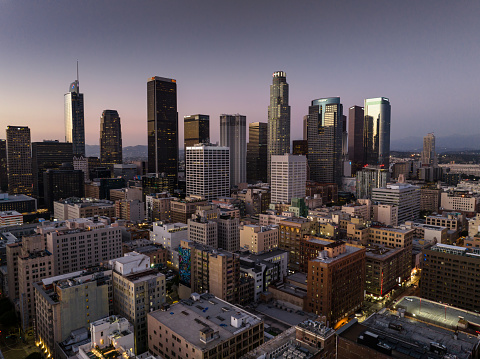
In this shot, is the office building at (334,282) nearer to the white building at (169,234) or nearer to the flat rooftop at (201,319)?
the flat rooftop at (201,319)

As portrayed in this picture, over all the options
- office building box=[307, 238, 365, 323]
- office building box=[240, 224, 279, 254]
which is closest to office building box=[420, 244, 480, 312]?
office building box=[307, 238, 365, 323]

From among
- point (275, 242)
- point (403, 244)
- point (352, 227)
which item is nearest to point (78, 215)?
point (275, 242)

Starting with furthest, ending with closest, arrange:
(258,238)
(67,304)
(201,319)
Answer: (258,238) → (67,304) → (201,319)

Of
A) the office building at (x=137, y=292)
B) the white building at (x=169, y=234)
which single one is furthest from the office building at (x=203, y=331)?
the white building at (x=169, y=234)

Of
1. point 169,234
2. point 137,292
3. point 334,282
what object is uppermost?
point 137,292

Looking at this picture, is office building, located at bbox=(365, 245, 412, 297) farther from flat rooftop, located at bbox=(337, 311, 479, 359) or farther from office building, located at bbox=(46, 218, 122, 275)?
office building, located at bbox=(46, 218, 122, 275)

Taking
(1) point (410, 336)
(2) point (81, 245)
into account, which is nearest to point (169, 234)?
(2) point (81, 245)

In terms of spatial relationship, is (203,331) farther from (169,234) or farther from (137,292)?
(169,234)

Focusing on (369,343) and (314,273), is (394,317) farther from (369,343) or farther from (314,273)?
(314,273)
